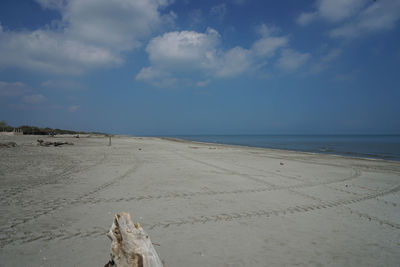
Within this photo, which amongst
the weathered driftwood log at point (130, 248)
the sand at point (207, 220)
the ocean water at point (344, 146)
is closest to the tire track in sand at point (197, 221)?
the sand at point (207, 220)

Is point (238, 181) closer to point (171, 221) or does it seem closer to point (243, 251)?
point (171, 221)

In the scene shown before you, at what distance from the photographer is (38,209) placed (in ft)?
15.9

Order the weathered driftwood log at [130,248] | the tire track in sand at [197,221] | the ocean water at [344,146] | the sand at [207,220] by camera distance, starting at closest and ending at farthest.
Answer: the weathered driftwood log at [130,248] < the sand at [207,220] < the tire track in sand at [197,221] < the ocean water at [344,146]

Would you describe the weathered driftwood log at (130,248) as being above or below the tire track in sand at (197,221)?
above

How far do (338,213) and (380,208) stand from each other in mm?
1495

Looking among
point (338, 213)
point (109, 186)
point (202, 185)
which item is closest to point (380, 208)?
point (338, 213)

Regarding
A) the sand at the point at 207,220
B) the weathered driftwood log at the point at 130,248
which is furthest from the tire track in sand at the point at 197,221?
the weathered driftwood log at the point at 130,248

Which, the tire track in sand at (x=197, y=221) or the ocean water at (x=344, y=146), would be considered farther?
the ocean water at (x=344, y=146)

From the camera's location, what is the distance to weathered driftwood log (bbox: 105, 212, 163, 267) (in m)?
2.18

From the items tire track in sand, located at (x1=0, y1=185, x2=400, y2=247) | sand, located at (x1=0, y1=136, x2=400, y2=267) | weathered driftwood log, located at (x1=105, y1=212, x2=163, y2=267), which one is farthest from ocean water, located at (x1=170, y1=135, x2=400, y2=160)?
weathered driftwood log, located at (x1=105, y1=212, x2=163, y2=267)

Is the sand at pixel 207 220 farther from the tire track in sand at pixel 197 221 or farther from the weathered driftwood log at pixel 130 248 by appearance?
the weathered driftwood log at pixel 130 248

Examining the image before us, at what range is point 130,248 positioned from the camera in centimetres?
223

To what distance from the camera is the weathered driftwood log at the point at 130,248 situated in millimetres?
2184

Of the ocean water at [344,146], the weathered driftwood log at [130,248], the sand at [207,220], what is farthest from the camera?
the ocean water at [344,146]
